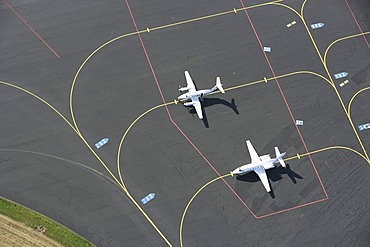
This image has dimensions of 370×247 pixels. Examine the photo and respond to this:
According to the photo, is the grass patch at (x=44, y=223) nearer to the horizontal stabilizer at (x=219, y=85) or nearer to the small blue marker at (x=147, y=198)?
the small blue marker at (x=147, y=198)

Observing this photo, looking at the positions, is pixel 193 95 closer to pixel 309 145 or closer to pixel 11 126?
pixel 309 145

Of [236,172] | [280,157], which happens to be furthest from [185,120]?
[280,157]

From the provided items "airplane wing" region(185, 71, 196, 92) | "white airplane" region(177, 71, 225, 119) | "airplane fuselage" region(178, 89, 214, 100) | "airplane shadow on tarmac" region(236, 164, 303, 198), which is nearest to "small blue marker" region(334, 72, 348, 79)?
"airplane shadow on tarmac" region(236, 164, 303, 198)

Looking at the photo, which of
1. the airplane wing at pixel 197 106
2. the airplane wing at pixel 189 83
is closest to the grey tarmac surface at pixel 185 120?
the airplane wing at pixel 189 83

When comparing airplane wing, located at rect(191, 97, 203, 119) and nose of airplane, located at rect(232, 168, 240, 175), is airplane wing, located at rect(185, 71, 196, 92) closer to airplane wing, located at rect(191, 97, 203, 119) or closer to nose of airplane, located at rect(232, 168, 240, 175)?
airplane wing, located at rect(191, 97, 203, 119)

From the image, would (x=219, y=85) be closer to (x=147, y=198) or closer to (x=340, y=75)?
(x=147, y=198)
